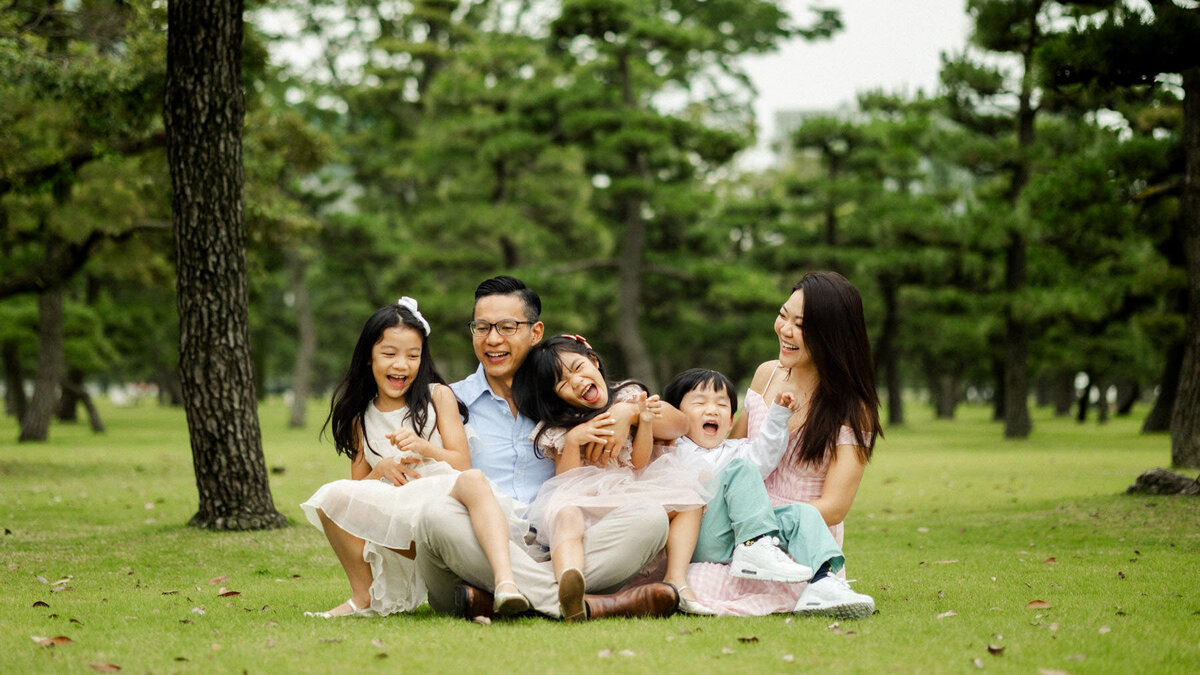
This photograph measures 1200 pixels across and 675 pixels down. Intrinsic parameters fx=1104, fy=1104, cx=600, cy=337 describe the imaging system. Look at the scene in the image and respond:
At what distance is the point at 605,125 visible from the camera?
872 inches

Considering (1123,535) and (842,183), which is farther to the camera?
(842,183)

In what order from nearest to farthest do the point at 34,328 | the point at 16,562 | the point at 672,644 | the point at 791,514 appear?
the point at 672,644, the point at 791,514, the point at 16,562, the point at 34,328

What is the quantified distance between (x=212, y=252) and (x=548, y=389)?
12.4 ft

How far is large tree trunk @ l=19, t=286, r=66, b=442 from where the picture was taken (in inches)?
731

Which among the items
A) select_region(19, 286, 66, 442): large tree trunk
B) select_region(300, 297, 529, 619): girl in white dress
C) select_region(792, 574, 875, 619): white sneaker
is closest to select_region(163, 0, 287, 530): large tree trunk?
select_region(300, 297, 529, 619): girl in white dress

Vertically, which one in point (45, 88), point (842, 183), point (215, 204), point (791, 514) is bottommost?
point (791, 514)

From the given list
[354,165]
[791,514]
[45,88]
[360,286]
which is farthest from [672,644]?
Result: [360,286]

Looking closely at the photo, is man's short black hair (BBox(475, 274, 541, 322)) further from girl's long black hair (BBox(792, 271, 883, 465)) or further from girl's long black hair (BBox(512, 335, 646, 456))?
girl's long black hair (BBox(792, 271, 883, 465))

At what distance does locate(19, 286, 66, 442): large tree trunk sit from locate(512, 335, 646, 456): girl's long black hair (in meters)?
16.4

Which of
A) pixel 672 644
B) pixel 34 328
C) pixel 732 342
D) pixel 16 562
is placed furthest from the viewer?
pixel 732 342

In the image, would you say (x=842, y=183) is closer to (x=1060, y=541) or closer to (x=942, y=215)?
(x=942, y=215)

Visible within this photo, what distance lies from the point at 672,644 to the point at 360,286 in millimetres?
32739

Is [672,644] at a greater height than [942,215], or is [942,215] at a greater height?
[942,215]

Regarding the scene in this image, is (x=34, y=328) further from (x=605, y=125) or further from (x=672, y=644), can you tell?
(x=672, y=644)
